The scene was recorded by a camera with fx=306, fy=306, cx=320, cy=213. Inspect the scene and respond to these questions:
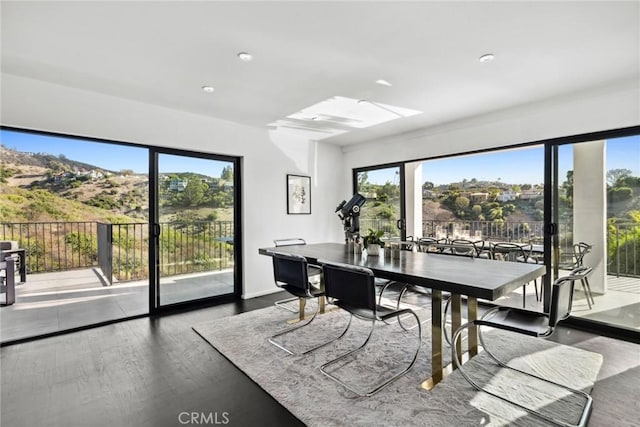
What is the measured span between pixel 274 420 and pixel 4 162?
14.1 ft

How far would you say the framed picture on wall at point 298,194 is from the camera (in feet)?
17.2

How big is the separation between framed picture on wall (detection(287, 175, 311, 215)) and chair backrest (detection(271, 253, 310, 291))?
2.17 metres

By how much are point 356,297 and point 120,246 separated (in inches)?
165

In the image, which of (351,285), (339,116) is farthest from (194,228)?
(351,285)

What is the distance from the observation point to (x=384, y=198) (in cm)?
569

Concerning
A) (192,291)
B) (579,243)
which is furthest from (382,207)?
(192,291)

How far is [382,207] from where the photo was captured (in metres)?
5.75

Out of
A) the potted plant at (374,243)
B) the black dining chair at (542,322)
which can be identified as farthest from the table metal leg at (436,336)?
the potted plant at (374,243)

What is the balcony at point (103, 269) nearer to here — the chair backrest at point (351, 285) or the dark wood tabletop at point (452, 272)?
the dark wood tabletop at point (452, 272)

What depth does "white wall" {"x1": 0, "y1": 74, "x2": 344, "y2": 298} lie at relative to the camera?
3.06 m

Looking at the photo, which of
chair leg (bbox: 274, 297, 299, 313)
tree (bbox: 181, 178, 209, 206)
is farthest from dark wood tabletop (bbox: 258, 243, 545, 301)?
tree (bbox: 181, 178, 209, 206)

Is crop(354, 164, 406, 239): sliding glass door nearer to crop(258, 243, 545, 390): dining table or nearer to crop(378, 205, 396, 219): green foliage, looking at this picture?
crop(378, 205, 396, 219): green foliage

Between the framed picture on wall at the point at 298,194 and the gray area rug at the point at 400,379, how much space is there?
2.29 m

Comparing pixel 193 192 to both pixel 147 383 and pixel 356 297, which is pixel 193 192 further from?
pixel 356 297
